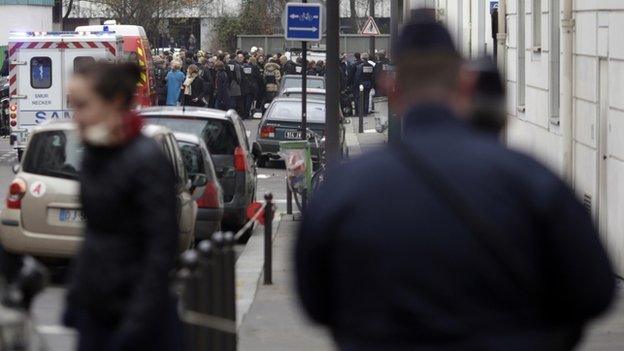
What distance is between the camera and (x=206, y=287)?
7559 millimetres

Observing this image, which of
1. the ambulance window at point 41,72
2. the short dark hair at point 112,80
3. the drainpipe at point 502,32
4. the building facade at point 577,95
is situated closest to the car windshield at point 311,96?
the ambulance window at point 41,72

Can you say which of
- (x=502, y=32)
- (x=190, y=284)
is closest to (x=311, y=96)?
(x=502, y=32)

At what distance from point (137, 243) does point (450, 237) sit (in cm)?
238

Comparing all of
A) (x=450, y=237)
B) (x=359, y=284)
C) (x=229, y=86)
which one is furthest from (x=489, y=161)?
(x=229, y=86)

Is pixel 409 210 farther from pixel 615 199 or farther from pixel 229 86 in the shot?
pixel 229 86

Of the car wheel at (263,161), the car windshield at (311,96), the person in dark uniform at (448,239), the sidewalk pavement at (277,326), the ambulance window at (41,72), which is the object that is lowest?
the sidewalk pavement at (277,326)

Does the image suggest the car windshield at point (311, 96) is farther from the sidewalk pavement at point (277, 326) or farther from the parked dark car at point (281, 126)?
the sidewalk pavement at point (277, 326)

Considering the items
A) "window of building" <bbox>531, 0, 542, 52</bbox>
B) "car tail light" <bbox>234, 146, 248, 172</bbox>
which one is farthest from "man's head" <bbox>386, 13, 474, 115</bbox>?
"window of building" <bbox>531, 0, 542, 52</bbox>

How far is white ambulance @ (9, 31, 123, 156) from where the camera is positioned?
27906 mm

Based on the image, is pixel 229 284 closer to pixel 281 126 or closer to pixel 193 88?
pixel 281 126

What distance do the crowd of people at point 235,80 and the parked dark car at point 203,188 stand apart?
1915 centimetres

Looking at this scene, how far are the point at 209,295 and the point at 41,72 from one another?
69.4 ft

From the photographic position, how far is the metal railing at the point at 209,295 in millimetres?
7141

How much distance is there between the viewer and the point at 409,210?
3.67m
